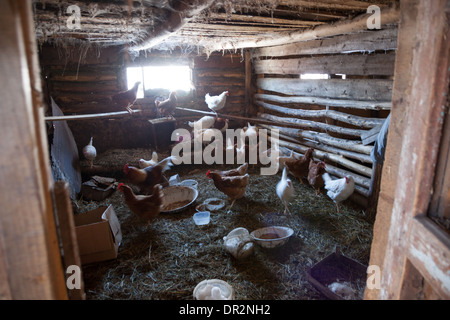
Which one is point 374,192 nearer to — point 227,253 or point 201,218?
point 227,253

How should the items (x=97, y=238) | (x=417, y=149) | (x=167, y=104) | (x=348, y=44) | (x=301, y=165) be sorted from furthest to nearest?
(x=167, y=104) < (x=301, y=165) < (x=348, y=44) < (x=97, y=238) < (x=417, y=149)

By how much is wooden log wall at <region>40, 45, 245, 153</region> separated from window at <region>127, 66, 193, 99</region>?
0.25 meters

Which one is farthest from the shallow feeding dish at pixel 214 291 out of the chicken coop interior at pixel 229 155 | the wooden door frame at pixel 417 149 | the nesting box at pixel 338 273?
the wooden door frame at pixel 417 149

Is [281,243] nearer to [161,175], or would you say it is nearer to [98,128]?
[161,175]

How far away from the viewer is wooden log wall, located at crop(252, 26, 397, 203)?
432 cm

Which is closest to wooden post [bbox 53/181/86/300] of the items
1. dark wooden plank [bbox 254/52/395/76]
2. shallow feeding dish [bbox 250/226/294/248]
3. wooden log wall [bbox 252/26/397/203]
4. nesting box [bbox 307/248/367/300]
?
nesting box [bbox 307/248/367/300]

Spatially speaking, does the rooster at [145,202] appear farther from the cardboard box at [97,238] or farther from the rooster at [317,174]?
the rooster at [317,174]

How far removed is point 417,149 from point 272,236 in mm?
2846

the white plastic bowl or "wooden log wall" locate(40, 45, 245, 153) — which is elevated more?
"wooden log wall" locate(40, 45, 245, 153)

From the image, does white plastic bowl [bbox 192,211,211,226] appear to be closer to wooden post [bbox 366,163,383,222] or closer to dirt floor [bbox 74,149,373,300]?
dirt floor [bbox 74,149,373,300]

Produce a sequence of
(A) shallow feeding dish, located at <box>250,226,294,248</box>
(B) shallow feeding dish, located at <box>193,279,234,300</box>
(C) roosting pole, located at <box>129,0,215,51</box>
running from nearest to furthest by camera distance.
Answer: (C) roosting pole, located at <box>129,0,215,51</box>
(B) shallow feeding dish, located at <box>193,279,234,300</box>
(A) shallow feeding dish, located at <box>250,226,294,248</box>

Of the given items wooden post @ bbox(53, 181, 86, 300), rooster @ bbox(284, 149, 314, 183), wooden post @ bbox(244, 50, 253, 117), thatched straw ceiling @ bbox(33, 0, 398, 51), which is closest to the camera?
wooden post @ bbox(53, 181, 86, 300)

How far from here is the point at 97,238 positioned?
3.36m

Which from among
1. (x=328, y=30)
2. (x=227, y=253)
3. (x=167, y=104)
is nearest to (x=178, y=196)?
(x=227, y=253)
